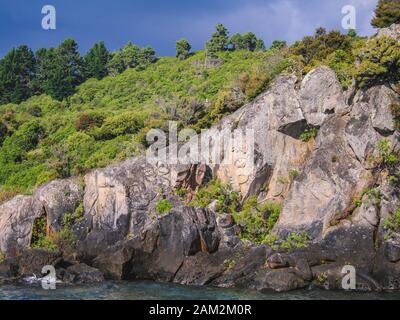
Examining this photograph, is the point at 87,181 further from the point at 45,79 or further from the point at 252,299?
the point at 45,79

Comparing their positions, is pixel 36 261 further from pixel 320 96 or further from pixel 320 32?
pixel 320 32

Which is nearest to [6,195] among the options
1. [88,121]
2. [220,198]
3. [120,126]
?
[120,126]

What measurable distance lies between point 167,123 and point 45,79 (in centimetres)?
4286

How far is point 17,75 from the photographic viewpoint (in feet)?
254

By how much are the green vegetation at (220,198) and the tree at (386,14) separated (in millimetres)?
15171

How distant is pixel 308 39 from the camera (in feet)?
125

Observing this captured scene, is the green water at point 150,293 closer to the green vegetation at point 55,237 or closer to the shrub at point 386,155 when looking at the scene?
the green vegetation at point 55,237

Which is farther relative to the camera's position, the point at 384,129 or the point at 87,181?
the point at 87,181

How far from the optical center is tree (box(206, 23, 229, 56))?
73562 mm

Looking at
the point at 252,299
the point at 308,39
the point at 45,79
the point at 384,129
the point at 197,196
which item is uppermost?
the point at 45,79

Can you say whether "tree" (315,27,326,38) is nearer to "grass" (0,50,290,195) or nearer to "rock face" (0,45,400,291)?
"grass" (0,50,290,195)

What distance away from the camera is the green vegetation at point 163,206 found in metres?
32.8
